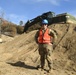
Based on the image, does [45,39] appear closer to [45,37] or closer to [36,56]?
[45,37]

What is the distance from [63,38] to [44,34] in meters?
4.17

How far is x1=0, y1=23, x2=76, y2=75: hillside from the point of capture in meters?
9.45

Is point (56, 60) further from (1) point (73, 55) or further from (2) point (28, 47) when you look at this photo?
(2) point (28, 47)

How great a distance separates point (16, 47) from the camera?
592 inches

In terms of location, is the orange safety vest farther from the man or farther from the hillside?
the hillside

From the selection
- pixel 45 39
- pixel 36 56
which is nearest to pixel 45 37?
pixel 45 39

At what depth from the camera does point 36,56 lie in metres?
12.1

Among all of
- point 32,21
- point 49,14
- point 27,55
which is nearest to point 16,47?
point 27,55

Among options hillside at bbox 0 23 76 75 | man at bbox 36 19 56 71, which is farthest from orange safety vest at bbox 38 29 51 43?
hillside at bbox 0 23 76 75

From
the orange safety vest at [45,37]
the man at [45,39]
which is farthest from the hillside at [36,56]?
the orange safety vest at [45,37]

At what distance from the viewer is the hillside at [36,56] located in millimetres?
9454

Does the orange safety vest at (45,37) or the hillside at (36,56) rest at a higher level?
the orange safety vest at (45,37)

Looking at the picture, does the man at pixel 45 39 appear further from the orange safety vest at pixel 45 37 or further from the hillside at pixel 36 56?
the hillside at pixel 36 56

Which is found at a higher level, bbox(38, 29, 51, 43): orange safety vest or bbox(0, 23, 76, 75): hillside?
Result: bbox(38, 29, 51, 43): orange safety vest
